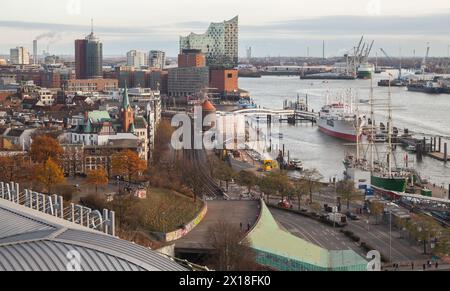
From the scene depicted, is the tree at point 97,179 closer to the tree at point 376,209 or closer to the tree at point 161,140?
the tree at point 376,209

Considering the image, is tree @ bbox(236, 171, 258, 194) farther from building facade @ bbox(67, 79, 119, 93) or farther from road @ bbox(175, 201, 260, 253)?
building facade @ bbox(67, 79, 119, 93)

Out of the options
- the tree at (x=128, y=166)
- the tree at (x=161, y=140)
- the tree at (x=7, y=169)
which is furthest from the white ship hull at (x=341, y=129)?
the tree at (x=7, y=169)

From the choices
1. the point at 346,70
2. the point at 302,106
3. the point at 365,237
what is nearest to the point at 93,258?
the point at 365,237

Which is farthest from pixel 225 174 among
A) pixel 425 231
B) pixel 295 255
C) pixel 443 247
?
pixel 295 255

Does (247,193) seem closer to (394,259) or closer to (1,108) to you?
(394,259)

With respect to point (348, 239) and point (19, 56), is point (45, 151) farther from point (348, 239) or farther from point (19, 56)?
point (19, 56)

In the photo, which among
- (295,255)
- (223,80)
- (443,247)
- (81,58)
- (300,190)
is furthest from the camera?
(81,58)

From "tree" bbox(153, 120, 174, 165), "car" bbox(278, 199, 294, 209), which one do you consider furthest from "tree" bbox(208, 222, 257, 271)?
"tree" bbox(153, 120, 174, 165)

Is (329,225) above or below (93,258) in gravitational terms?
below
